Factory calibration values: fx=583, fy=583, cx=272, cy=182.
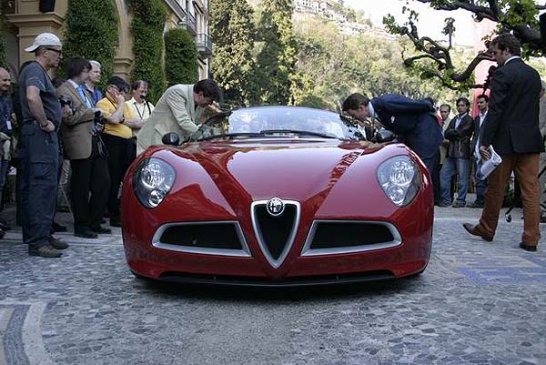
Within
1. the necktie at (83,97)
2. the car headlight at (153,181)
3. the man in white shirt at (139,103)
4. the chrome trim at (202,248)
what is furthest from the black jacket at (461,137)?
the chrome trim at (202,248)

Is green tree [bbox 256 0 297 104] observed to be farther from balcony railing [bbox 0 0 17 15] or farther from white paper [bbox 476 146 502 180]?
white paper [bbox 476 146 502 180]

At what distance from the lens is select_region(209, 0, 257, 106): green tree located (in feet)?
166

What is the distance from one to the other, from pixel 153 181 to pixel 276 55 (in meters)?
53.8

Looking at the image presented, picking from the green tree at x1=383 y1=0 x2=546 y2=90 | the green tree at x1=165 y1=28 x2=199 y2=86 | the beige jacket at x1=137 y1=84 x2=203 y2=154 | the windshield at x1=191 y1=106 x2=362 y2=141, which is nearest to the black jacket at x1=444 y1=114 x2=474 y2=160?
the green tree at x1=383 y1=0 x2=546 y2=90

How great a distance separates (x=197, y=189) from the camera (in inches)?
130

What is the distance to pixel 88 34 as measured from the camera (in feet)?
36.4

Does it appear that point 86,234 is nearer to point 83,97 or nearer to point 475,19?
point 83,97

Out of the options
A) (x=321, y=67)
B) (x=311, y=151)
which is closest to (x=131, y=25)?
(x=311, y=151)

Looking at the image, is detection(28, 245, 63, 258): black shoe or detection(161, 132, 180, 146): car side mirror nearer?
detection(161, 132, 180, 146): car side mirror

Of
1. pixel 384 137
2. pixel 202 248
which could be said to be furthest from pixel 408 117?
pixel 202 248

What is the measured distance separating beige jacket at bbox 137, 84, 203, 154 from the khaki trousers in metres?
2.86

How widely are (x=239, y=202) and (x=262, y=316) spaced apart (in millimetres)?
616

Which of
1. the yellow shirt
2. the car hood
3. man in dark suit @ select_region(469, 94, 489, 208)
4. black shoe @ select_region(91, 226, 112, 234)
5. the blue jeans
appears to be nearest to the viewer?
the car hood

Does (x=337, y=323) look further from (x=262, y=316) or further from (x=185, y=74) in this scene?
(x=185, y=74)
